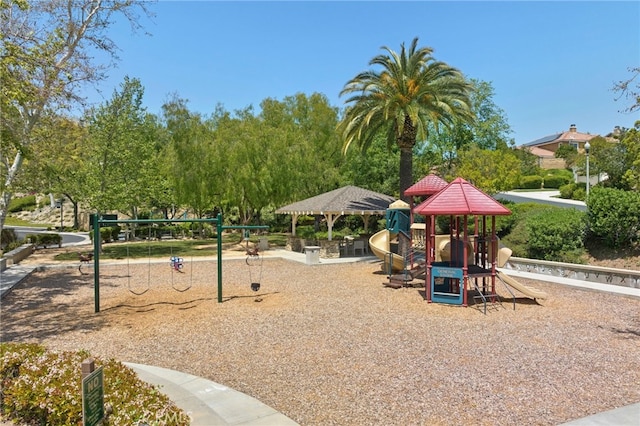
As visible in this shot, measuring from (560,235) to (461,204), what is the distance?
8431 millimetres

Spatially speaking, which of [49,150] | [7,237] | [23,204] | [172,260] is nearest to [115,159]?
[49,150]

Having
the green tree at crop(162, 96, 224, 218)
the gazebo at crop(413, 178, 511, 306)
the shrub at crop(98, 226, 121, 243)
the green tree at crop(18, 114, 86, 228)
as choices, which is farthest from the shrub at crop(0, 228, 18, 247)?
the gazebo at crop(413, 178, 511, 306)

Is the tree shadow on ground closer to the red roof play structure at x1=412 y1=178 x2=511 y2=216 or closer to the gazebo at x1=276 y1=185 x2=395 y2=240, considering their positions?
the red roof play structure at x1=412 y1=178 x2=511 y2=216

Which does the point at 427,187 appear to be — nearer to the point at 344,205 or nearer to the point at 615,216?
the point at 344,205

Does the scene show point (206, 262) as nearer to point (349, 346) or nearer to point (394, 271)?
point (394, 271)

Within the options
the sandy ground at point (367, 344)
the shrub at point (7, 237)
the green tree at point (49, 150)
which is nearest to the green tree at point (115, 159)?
the green tree at point (49, 150)

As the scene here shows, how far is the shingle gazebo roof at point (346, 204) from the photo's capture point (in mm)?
23734

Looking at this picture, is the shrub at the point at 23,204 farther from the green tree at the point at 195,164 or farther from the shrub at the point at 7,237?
the green tree at the point at 195,164

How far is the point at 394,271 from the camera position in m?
17.1

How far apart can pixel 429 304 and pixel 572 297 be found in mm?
4792

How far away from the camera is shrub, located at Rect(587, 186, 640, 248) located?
16953 millimetres

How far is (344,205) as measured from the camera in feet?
79.5

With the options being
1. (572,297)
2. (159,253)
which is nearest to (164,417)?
(572,297)

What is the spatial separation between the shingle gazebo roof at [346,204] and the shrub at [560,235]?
7817 millimetres
